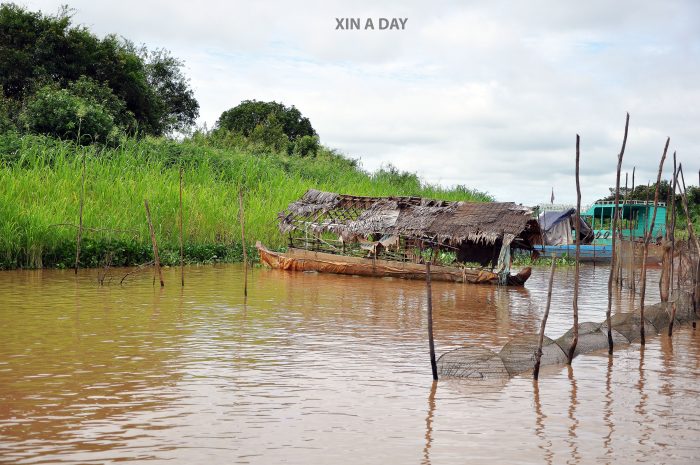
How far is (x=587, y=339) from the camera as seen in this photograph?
792cm

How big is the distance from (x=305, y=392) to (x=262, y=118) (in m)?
32.3

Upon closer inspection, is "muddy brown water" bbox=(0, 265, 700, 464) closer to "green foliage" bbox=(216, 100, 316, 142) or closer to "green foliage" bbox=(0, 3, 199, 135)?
"green foliage" bbox=(0, 3, 199, 135)

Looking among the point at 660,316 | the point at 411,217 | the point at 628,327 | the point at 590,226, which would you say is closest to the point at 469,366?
the point at 628,327

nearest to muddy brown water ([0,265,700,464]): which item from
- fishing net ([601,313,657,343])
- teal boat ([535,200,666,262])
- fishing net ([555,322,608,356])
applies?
fishing net ([555,322,608,356])

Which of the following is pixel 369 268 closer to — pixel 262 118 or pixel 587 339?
pixel 587 339

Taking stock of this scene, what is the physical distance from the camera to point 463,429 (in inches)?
204

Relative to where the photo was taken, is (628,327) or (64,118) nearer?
(628,327)

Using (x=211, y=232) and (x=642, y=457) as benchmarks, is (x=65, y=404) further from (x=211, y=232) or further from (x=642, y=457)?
(x=211, y=232)

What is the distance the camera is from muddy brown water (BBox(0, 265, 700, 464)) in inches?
186

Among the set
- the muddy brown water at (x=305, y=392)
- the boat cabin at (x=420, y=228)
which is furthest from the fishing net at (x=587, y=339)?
the boat cabin at (x=420, y=228)

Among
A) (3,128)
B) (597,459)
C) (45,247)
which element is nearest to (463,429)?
(597,459)

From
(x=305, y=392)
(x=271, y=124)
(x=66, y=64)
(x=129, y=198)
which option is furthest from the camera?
(x=271, y=124)

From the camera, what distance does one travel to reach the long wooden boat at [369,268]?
1503 cm

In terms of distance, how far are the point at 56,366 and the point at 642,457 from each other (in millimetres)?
4581
